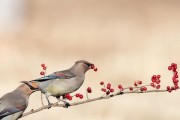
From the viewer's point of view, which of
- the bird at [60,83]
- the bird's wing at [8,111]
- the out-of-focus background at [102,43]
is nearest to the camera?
the bird's wing at [8,111]

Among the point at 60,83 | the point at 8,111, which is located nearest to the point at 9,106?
the point at 8,111

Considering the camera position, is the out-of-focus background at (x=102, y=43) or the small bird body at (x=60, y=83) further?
the out-of-focus background at (x=102, y=43)

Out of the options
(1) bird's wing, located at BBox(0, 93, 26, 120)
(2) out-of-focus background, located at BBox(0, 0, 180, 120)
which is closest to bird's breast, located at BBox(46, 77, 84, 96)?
(1) bird's wing, located at BBox(0, 93, 26, 120)

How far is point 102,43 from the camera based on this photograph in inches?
428

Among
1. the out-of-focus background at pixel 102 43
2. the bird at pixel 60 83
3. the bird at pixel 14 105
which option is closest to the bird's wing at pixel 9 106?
the bird at pixel 14 105

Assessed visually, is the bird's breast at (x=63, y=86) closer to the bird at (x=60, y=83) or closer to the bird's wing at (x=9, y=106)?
the bird at (x=60, y=83)

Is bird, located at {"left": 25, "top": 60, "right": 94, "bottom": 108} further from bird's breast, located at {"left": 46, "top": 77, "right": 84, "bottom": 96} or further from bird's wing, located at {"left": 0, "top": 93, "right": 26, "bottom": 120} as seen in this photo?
bird's wing, located at {"left": 0, "top": 93, "right": 26, "bottom": 120}

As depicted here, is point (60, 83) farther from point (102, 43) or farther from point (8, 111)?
point (102, 43)

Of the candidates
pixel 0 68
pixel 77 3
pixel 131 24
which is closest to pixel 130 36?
pixel 131 24

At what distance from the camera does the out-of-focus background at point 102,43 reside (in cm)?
1009

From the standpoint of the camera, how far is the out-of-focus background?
10094 mm

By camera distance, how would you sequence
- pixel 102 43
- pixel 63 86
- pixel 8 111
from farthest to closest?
pixel 102 43 < pixel 63 86 < pixel 8 111

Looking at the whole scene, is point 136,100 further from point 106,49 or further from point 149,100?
point 106,49

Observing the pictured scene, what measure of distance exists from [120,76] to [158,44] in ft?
3.17
